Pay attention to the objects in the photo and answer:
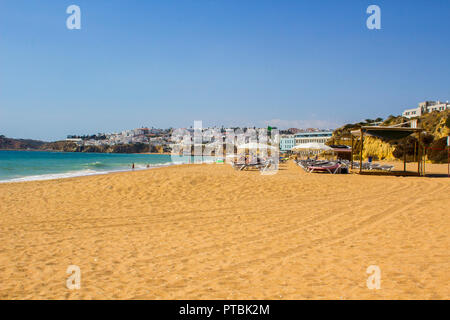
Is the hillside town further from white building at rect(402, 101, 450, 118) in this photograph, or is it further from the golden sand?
the golden sand

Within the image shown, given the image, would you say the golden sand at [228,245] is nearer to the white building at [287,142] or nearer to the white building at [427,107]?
the white building at [427,107]

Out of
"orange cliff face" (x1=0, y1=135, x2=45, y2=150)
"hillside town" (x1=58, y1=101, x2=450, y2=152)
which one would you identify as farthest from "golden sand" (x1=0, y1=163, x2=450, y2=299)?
"orange cliff face" (x1=0, y1=135, x2=45, y2=150)

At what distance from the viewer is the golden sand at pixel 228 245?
3.40 meters

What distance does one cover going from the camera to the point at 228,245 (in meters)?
5.00

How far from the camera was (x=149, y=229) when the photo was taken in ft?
20.3

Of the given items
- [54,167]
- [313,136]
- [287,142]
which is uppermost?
[313,136]

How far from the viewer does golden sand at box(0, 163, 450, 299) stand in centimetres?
340

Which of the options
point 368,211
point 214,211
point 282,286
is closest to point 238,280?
point 282,286

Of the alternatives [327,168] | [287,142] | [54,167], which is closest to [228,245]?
[327,168]

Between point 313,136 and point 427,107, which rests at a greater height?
point 427,107

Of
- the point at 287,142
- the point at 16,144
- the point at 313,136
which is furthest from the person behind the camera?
the point at 16,144

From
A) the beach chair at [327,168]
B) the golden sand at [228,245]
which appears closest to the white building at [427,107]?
the beach chair at [327,168]

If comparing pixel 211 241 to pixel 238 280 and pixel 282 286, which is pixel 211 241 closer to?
pixel 238 280

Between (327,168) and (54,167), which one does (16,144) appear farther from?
(327,168)
